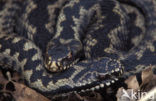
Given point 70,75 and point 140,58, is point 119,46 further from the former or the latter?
point 70,75

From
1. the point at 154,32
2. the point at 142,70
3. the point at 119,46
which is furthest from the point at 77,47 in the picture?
the point at 154,32

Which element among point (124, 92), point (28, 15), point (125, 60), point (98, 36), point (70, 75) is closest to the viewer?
point (124, 92)

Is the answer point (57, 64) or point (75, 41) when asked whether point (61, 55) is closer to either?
point (57, 64)

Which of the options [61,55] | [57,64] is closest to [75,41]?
[61,55]

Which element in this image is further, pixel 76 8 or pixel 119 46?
pixel 76 8

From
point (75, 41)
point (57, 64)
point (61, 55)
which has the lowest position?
point (57, 64)
